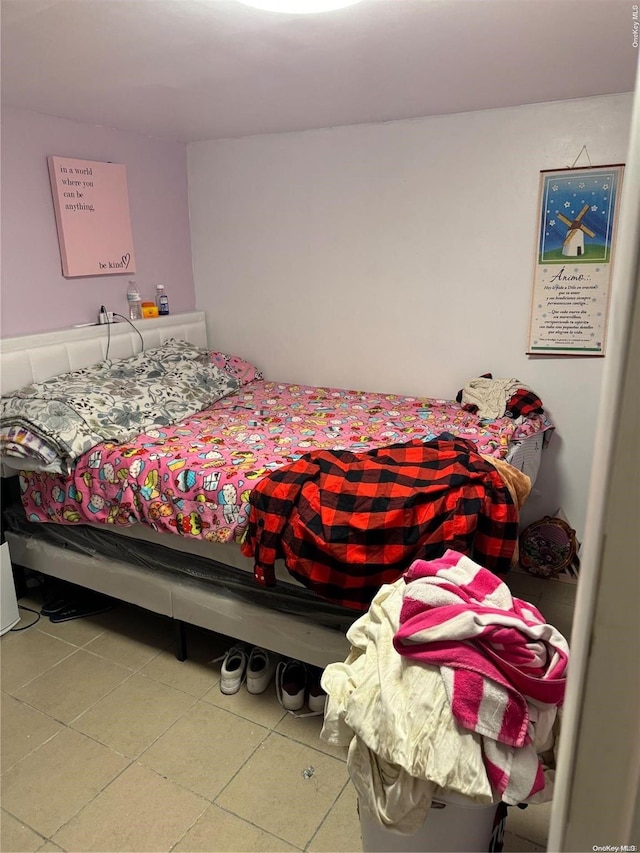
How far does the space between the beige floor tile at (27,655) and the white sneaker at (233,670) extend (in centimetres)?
70

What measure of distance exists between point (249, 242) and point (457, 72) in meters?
1.65

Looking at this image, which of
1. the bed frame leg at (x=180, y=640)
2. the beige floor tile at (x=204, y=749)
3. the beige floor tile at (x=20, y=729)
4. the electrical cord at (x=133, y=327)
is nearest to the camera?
the beige floor tile at (x=204, y=749)

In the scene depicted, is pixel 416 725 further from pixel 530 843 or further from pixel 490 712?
pixel 530 843

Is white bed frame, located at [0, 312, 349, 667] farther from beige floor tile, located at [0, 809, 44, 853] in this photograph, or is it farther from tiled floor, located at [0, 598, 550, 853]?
→ beige floor tile, located at [0, 809, 44, 853]

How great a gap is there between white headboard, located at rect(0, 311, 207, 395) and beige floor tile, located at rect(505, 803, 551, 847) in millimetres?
2538

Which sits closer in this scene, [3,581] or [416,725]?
[416,725]

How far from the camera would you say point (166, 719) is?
1.95 m

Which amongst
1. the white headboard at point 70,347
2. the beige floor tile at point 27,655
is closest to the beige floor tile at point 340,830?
the beige floor tile at point 27,655

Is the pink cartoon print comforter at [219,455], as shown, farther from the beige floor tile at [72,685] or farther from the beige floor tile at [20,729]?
the beige floor tile at [20,729]

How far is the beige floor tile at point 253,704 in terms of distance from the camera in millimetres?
1953

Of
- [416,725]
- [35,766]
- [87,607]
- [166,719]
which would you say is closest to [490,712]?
[416,725]

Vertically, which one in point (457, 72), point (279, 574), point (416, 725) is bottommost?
point (279, 574)

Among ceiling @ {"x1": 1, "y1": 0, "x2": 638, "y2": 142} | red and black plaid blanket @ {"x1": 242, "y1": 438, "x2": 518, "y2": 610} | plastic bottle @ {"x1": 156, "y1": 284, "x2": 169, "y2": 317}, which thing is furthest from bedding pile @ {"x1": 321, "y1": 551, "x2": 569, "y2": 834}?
plastic bottle @ {"x1": 156, "y1": 284, "x2": 169, "y2": 317}

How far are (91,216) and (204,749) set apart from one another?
258cm
